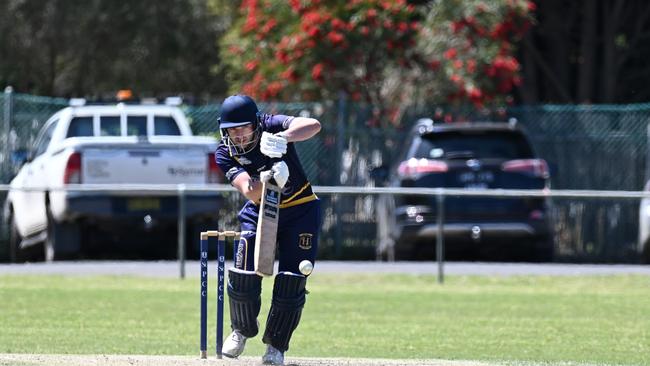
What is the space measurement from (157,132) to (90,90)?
60.2ft

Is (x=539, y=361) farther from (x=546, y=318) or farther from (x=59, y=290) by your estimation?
(x=59, y=290)

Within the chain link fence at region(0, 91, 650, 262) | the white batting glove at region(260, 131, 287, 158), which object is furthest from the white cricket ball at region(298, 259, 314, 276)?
the chain link fence at region(0, 91, 650, 262)

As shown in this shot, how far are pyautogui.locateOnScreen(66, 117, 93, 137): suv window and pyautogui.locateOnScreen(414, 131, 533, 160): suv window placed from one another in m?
4.23

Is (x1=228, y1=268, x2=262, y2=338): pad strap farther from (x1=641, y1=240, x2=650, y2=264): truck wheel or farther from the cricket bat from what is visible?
(x1=641, y1=240, x2=650, y2=264): truck wheel

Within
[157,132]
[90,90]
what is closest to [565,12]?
[157,132]

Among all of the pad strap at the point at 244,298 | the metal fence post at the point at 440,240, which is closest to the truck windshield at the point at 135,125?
the metal fence post at the point at 440,240

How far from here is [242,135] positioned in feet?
30.2

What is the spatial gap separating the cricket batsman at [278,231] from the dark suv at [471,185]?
8.90 metres

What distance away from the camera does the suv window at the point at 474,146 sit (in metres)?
18.8

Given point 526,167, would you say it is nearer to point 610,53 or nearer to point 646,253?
point 646,253

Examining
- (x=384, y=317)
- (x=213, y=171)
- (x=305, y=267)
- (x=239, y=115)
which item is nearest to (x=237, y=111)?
(x=239, y=115)

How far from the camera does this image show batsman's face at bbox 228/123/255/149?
9.18 m

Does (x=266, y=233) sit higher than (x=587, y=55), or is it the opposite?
(x=587, y=55)

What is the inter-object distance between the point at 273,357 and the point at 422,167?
9435 mm
